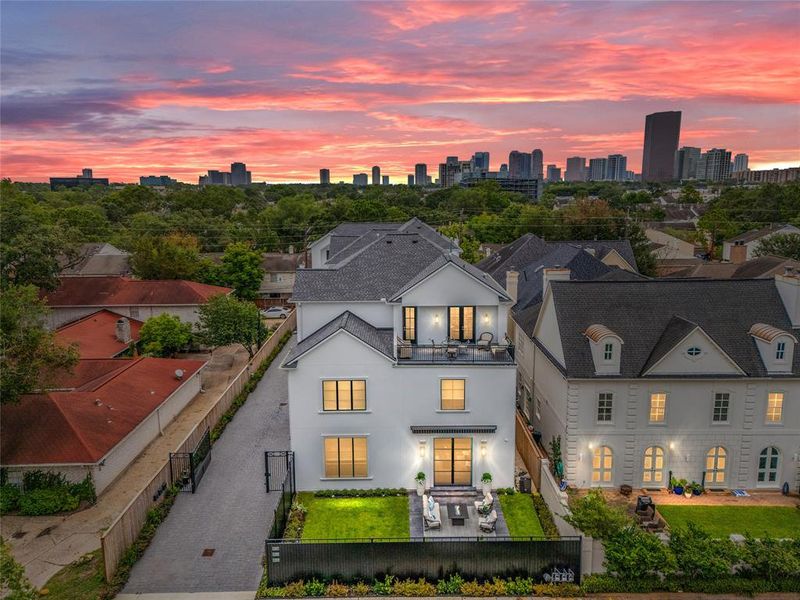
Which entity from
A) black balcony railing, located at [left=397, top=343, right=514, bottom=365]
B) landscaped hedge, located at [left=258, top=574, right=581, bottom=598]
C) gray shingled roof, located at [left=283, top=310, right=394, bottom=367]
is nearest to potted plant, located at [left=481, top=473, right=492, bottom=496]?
black balcony railing, located at [left=397, top=343, right=514, bottom=365]

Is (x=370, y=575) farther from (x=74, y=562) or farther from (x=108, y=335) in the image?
(x=108, y=335)

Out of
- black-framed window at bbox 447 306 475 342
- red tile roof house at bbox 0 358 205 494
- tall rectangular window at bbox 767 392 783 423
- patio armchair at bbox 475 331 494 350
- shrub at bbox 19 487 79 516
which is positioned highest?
black-framed window at bbox 447 306 475 342

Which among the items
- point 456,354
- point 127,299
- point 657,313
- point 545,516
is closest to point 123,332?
point 127,299

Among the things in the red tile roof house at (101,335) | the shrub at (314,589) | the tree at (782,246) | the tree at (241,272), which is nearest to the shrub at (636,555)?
the shrub at (314,589)

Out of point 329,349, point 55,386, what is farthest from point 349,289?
point 55,386

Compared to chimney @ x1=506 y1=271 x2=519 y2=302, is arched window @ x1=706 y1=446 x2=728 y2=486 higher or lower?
lower

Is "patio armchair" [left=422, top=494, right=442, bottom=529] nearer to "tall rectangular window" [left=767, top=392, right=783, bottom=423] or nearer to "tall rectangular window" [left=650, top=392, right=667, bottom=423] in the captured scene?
"tall rectangular window" [left=650, top=392, right=667, bottom=423]
